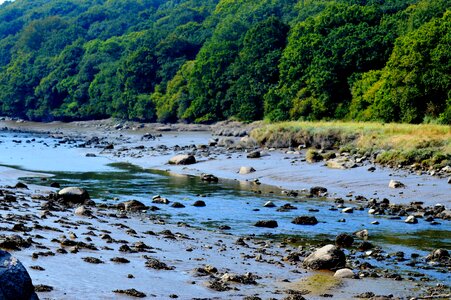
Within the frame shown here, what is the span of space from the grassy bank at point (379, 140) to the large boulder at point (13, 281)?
1038 inches

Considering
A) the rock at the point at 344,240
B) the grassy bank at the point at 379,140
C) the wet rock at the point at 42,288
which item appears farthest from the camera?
the grassy bank at the point at 379,140

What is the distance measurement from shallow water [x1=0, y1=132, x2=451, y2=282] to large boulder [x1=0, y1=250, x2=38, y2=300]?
8900 mm

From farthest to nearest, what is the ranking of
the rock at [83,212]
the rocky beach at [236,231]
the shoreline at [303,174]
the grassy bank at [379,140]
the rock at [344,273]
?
the grassy bank at [379,140] < the shoreline at [303,174] < the rock at [83,212] < the rock at [344,273] < the rocky beach at [236,231]

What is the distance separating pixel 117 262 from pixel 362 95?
56.6 metres

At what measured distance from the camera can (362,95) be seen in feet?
224

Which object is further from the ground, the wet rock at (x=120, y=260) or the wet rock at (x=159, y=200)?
the wet rock at (x=120, y=260)

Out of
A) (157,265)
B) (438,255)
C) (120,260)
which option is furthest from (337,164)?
(120,260)

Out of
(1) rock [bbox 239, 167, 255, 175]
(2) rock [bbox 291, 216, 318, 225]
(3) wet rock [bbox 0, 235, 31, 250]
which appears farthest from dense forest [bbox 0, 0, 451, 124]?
(3) wet rock [bbox 0, 235, 31, 250]

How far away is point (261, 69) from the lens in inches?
3671

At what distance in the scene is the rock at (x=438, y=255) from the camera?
1644cm

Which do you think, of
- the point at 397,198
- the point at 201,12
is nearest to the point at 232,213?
the point at 397,198

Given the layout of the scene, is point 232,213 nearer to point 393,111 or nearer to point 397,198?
point 397,198

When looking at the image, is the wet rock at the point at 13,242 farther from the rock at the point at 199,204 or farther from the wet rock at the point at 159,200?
the wet rock at the point at 159,200

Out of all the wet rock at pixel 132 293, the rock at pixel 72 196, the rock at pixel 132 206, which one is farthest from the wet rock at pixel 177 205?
the wet rock at pixel 132 293
